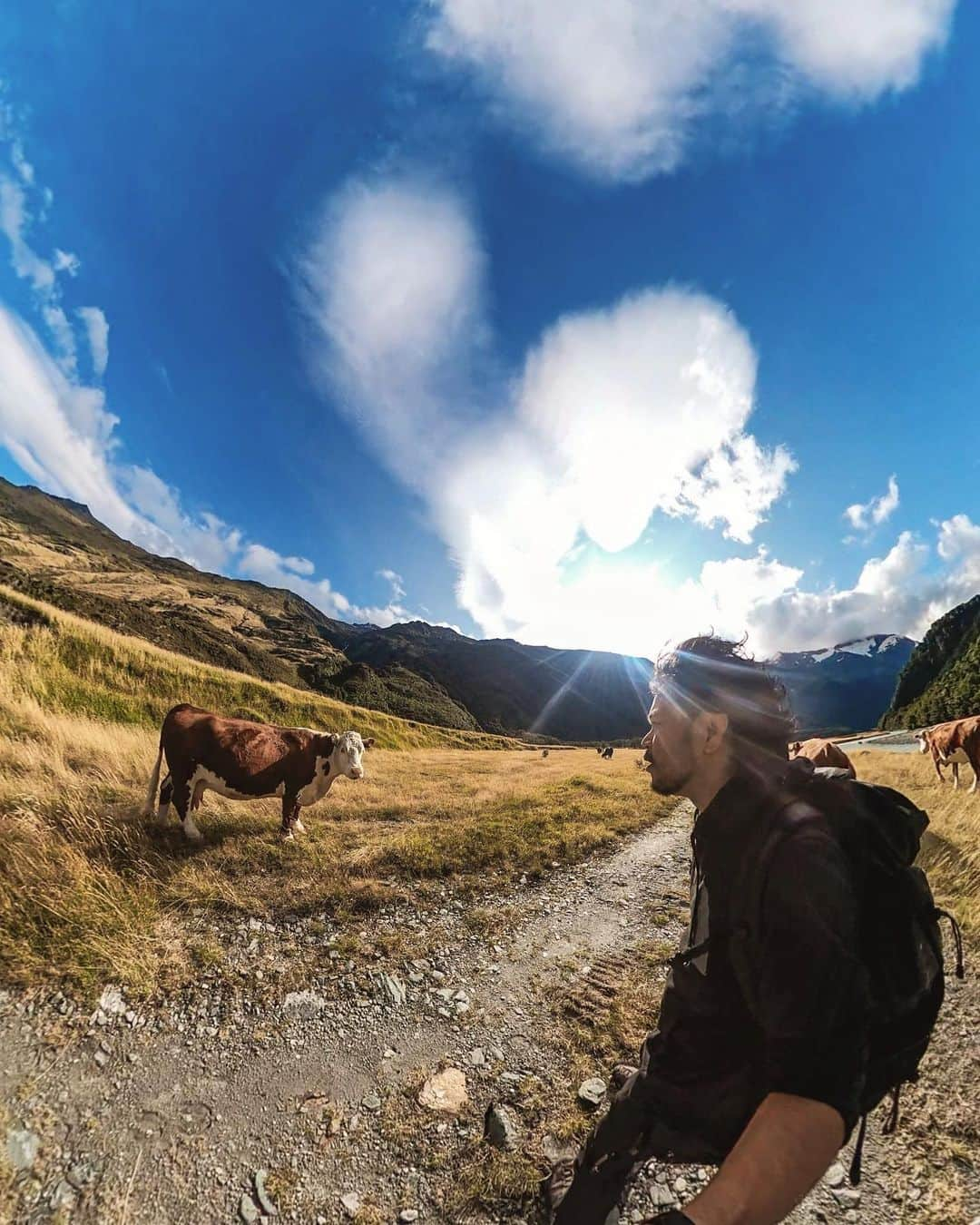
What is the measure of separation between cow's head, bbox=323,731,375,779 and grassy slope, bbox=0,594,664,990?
3.55 ft

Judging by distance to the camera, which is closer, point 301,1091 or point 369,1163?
point 369,1163

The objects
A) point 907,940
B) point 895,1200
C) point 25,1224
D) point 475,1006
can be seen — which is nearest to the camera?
point 907,940

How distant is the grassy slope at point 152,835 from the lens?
16.1 ft

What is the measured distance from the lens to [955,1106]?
11.6ft

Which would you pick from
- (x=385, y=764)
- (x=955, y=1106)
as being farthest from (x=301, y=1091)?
(x=385, y=764)

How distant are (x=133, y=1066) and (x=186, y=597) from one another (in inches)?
7376

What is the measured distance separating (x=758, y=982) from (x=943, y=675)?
12968 cm

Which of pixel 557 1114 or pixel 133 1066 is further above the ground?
pixel 557 1114

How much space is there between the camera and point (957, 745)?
14.4 m

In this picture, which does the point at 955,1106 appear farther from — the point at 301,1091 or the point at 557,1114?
the point at 301,1091

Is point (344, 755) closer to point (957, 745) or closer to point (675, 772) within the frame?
point (675, 772)

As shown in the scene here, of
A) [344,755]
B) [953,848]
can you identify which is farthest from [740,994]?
[953,848]

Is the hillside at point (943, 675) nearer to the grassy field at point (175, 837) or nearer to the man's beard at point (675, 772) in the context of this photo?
the grassy field at point (175, 837)

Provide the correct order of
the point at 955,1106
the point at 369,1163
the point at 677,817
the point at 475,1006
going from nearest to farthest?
the point at 369,1163, the point at 955,1106, the point at 475,1006, the point at 677,817
